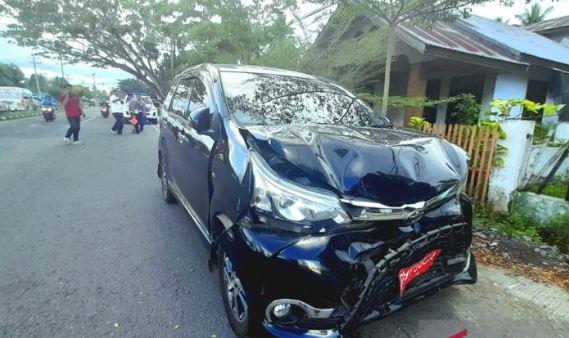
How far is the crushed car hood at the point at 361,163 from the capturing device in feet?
5.66

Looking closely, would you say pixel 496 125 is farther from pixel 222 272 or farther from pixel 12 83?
pixel 12 83

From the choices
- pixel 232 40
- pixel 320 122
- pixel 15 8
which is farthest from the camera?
pixel 15 8

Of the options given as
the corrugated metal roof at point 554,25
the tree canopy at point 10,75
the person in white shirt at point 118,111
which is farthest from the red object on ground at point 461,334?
the tree canopy at point 10,75

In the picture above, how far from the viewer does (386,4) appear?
5051 millimetres

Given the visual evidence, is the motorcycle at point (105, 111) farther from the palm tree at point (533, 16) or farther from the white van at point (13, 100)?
the palm tree at point (533, 16)

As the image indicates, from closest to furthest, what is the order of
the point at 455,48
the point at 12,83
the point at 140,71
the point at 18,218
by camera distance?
the point at 18,218
the point at 455,48
the point at 140,71
the point at 12,83

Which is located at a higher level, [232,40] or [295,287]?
[232,40]

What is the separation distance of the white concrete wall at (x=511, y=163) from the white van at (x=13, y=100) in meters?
27.8

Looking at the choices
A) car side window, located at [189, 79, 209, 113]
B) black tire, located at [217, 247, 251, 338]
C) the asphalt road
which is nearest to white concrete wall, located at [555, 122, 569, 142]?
the asphalt road

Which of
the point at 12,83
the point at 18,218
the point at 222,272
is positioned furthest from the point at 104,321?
the point at 12,83

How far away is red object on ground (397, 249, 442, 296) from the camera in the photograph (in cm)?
179

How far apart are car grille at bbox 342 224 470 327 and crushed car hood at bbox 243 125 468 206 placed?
25 centimetres

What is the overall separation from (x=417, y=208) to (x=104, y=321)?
2107 mm

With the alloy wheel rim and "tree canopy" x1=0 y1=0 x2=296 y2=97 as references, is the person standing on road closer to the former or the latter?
"tree canopy" x1=0 y1=0 x2=296 y2=97
